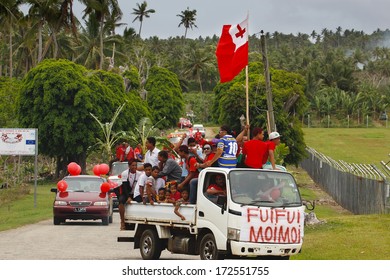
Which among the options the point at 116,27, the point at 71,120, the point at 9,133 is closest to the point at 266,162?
the point at 9,133

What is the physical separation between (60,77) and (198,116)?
72.5m

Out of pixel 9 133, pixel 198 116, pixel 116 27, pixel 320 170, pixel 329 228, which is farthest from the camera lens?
pixel 198 116


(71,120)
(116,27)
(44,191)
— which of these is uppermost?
(116,27)

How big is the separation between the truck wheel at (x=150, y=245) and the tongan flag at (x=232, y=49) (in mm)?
8095

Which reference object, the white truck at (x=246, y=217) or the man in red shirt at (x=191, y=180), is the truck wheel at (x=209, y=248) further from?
the man in red shirt at (x=191, y=180)

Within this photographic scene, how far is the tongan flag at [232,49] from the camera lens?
1025 inches

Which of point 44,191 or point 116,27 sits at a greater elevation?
point 116,27

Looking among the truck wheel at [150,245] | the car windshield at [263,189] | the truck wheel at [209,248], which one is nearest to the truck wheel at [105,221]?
the truck wheel at [150,245]

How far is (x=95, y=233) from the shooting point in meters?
26.2

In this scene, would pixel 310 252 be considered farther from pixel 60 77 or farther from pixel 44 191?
pixel 60 77

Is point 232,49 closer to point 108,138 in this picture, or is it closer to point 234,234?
point 234,234

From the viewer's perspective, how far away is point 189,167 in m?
17.9

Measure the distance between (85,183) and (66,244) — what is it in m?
9.01

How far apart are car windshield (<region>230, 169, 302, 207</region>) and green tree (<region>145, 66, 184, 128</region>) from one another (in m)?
92.7
